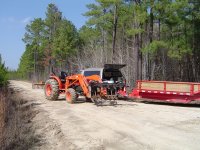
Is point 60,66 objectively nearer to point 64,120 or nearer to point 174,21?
point 174,21

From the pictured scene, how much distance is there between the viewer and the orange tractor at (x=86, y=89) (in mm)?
16812

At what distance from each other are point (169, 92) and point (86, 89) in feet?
13.4

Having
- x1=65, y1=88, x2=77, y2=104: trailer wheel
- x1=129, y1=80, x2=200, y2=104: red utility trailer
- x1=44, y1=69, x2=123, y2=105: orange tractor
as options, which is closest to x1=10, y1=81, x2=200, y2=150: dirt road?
x1=44, y1=69, x2=123, y2=105: orange tractor

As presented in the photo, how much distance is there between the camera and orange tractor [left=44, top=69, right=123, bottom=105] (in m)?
16.8

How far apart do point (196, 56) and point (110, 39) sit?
1155 cm

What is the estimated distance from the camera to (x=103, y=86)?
1689 cm

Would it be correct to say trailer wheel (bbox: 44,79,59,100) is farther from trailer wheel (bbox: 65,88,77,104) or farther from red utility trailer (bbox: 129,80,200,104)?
red utility trailer (bbox: 129,80,200,104)

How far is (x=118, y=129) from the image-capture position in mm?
10328

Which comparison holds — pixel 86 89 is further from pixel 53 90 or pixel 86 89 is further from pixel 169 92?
pixel 169 92

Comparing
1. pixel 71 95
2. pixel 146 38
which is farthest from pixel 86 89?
pixel 146 38

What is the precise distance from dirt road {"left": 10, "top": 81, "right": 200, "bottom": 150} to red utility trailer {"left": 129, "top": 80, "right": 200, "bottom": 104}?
2.47 m

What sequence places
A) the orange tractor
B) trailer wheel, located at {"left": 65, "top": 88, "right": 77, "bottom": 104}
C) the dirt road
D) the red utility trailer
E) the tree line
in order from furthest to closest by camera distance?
1. the tree line
2. trailer wheel, located at {"left": 65, "top": 88, "right": 77, "bottom": 104}
3. the orange tractor
4. the red utility trailer
5. the dirt road

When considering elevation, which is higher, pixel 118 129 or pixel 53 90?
pixel 53 90

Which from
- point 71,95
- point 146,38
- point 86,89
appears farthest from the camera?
point 146,38
